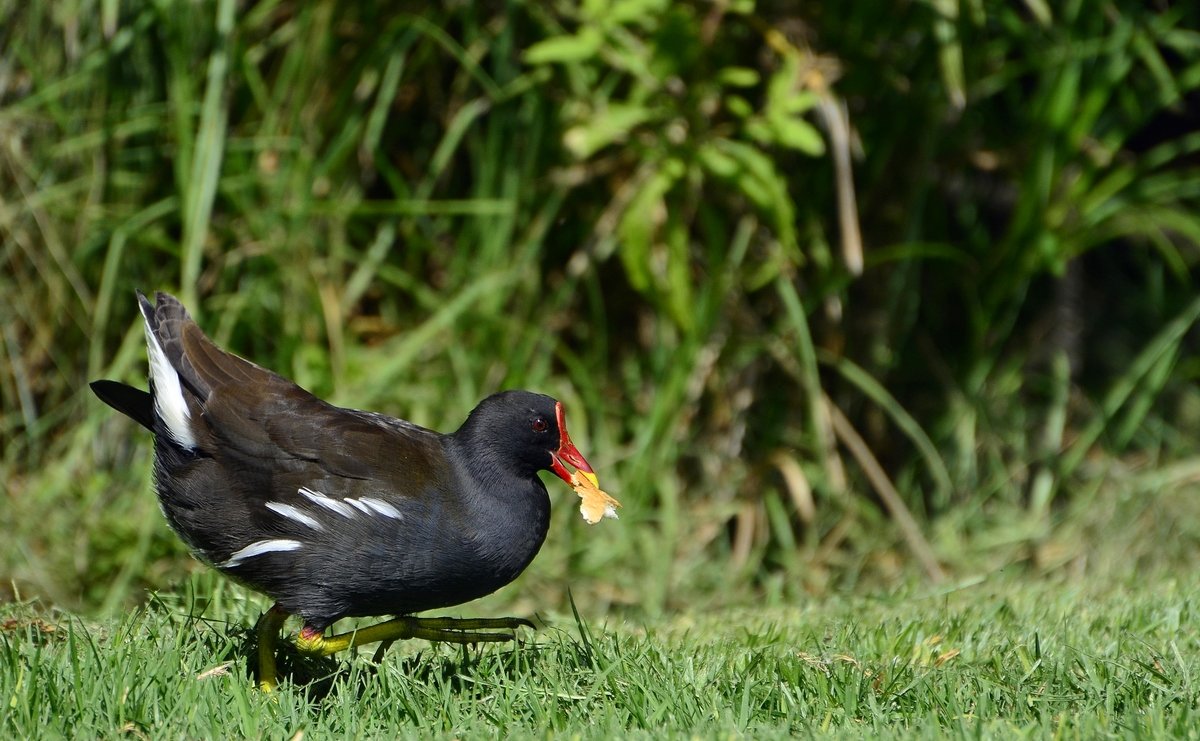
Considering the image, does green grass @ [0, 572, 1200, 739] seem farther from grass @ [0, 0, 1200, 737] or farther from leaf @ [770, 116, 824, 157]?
leaf @ [770, 116, 824, 157]

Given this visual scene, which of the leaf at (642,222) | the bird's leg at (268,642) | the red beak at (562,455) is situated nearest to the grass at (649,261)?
the leaf at (642,222)

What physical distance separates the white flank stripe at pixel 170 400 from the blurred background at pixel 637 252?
4.35 feet

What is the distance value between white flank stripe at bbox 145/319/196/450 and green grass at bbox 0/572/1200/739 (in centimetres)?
37

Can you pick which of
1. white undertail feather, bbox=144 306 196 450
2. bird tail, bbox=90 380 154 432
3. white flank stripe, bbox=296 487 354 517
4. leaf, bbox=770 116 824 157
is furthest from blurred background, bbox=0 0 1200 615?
white flank stripe, bbox=296 487 354 517

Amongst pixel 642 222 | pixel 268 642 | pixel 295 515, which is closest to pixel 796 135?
pixel 642 222

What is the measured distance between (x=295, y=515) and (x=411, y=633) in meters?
0.35

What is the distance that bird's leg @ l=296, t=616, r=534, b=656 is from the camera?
2914 mm

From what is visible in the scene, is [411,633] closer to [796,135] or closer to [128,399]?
[128,399]

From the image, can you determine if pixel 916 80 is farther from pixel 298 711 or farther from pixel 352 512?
pixel 298 711

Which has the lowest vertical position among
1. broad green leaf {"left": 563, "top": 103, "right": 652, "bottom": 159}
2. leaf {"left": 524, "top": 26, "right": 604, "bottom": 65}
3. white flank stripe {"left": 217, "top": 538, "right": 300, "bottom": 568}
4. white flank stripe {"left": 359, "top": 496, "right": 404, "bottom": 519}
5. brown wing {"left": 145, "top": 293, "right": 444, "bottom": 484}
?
white flank stripe {"left": 217, "top": 538, "right": 300, "bottom": 568}

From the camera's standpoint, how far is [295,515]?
292cm

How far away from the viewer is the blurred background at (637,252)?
4.71m

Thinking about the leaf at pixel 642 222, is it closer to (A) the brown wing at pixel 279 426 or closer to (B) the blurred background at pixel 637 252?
(B) the blurred background at pixel 637 252

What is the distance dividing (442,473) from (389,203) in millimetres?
2175
